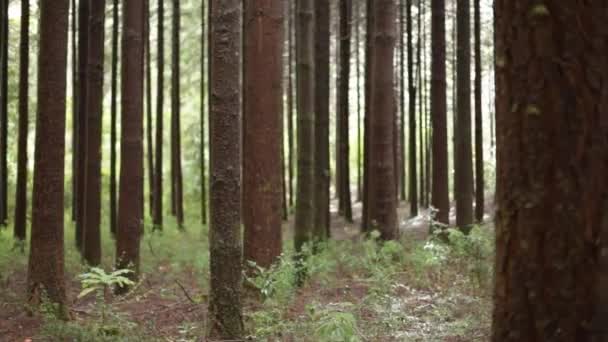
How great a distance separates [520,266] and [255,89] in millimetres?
6518

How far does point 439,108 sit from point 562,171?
11387 millimetres

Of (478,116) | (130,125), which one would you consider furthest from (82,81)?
(478,116)

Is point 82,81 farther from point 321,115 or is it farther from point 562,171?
point 562,171

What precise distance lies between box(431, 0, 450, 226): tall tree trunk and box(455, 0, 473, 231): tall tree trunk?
314 millimetres

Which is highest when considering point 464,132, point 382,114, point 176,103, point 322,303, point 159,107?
point 176,103

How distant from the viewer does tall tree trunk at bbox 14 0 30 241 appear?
48.9 feet

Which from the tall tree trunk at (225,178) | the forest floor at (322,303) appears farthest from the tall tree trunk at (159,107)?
the tall tree trunk at (225,178)

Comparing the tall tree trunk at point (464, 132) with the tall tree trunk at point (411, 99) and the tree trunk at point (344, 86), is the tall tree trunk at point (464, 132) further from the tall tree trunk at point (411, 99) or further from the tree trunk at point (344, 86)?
the tall tree trunk at point (411, 99)

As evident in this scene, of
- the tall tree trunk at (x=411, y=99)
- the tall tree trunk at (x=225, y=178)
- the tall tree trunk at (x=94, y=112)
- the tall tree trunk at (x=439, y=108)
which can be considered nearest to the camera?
the tall tree trunk at (x=225, y=178)

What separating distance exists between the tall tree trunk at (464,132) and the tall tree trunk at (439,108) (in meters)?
0.31

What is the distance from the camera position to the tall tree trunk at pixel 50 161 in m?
8.34

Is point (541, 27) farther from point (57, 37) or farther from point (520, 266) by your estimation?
point (57, 37)

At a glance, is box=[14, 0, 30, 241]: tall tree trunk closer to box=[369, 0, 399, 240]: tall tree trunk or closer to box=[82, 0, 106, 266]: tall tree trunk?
box=[82, 0, 106, 266]: tall tree trunk

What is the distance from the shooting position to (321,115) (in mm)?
13859
